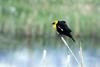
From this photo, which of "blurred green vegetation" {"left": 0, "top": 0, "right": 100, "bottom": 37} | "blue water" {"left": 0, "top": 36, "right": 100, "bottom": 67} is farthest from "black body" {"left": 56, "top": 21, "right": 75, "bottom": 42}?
"blurred green vegetation" {"left": 0, "top": 0, "right": 100, "bottom": 37}

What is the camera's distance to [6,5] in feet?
66.2

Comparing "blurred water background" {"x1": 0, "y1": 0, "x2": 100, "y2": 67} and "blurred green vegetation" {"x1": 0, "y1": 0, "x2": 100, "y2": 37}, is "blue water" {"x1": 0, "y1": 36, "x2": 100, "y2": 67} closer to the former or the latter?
"blurred water background" {"x1": 0, "y1": 0, "x2": 100, "y2": 67}

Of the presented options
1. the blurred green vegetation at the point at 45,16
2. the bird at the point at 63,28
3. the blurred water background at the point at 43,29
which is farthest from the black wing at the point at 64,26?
the blurred green vegetation at the point at 45,16

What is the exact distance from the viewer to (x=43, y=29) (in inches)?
758

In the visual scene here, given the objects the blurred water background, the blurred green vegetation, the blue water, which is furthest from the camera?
the blurred green vegetation

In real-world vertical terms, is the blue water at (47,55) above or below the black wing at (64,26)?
below

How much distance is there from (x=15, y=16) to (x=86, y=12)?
3.21 meters

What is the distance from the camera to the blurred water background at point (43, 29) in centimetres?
1644

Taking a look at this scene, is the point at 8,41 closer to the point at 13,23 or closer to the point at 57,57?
the point at 13,23

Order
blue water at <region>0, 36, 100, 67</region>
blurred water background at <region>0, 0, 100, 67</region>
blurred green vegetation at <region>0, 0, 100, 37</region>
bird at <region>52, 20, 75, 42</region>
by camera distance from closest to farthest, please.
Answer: bird at <region>52, 20, 75, 42</region> < blue water at <region>0, 36, 100, 67</region> < blurred water background at <region>0, 0, 100, 67</region> < blurred green vegetation at <region>0, 0, 100, 37</region>

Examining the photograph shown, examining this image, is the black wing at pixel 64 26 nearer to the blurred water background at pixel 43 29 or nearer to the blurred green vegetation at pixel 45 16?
the blurred water background at pixel 43 29

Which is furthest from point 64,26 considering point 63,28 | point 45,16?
point 45,16

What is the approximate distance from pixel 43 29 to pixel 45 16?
0.84 m

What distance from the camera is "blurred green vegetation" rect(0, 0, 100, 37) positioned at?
19047 millimetres
